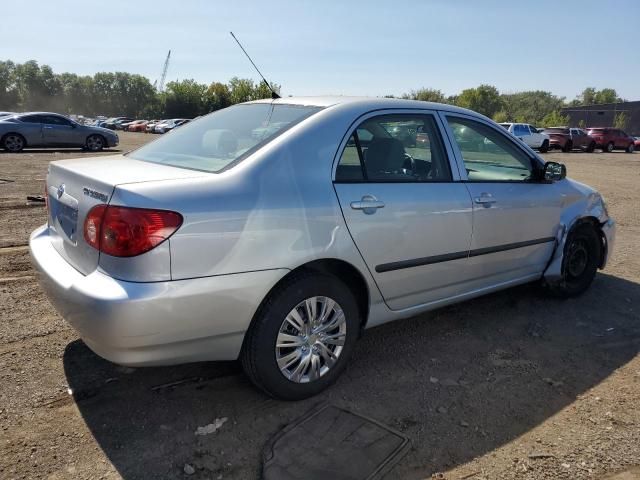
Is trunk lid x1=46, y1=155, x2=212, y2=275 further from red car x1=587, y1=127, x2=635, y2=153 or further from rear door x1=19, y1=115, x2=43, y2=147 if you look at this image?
red car x1=587, y1=127, x2=635, y2=153

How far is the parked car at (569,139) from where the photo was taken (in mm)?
31734

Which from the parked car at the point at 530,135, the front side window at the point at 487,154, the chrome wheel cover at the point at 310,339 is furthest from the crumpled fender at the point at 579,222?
the parked car at the point at 530,135

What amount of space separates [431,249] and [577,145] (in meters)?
33.8

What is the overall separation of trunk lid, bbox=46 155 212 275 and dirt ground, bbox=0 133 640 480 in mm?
817

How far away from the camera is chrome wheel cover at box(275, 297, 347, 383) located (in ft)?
9.39

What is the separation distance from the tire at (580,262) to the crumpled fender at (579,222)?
0.25 ft

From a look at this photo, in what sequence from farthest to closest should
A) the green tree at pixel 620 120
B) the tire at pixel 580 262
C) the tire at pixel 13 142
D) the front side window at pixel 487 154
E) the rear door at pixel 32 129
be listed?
1. the green tree at pixel 620 120
2. the rear door at pixel 32 129
3. the tire at pixel 13 142
4. the tire at pixel 580 262
5. the front side window at pixel 487 154

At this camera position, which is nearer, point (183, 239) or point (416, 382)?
point (183, 239)

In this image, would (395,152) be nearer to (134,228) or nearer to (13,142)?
(134,228)

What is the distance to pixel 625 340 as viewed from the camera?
158 inches

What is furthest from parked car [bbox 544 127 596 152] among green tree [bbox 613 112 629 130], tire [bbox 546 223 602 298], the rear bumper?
green tree [bbox 613 112 629 130]

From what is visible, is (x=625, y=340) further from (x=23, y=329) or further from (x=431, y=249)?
(x=23, y=329)

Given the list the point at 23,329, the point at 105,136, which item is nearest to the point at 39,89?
the point at 105,136

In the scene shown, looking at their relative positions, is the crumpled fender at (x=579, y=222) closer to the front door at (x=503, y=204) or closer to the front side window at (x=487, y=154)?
the front door at (x=503, y=204)
